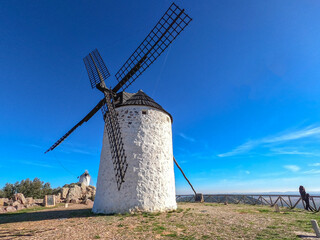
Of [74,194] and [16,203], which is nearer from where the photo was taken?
[16,203]

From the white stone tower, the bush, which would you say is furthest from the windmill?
the bush

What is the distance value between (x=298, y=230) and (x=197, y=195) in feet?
43.3

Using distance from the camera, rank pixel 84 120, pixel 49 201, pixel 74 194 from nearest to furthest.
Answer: pixel 84 120 < pixel 49 201 < pixel 74 194

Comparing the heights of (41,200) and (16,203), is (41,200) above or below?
below

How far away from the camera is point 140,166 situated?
10.3 meters

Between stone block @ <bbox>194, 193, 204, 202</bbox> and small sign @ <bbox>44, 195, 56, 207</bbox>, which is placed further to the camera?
stone block @ <bbox>194, 193, 204, 202</bbox>

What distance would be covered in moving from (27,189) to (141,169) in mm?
26406

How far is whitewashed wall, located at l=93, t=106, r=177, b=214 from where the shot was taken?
9750mm

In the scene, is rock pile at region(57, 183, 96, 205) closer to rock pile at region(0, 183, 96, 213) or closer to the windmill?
rock pile at region(0, 183, 96, 213)

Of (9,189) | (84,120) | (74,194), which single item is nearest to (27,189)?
(9,189)

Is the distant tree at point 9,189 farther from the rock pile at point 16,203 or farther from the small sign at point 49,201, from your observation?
the small sign at point 49,201

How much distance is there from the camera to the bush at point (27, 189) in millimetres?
24984

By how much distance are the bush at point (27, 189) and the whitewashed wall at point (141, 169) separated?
22.7 m

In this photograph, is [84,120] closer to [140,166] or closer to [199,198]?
[140,166]
